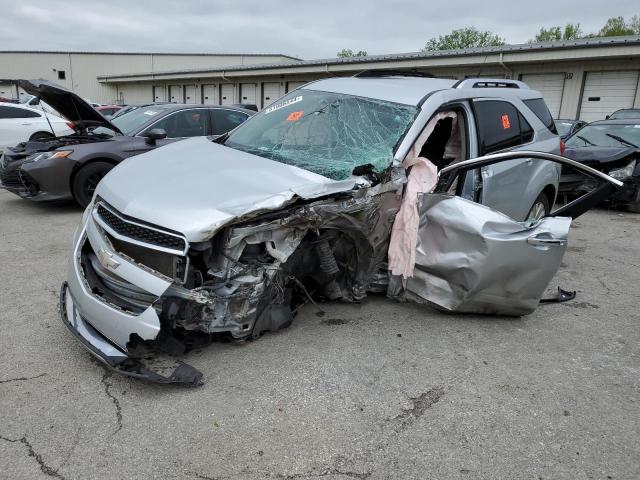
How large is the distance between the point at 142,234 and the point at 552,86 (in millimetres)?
18010

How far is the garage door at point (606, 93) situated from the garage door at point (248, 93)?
17.1m

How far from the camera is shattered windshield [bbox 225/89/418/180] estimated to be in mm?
3606

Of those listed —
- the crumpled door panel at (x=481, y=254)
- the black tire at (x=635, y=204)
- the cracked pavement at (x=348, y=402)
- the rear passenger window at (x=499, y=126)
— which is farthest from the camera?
the black tire at (x=635, y=204)

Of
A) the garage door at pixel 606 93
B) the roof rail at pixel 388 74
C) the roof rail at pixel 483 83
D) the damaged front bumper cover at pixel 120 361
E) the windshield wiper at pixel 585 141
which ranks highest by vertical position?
the garage door at pixel 606 93

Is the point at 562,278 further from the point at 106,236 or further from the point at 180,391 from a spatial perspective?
the point at 106,236

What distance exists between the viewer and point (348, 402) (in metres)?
2.76

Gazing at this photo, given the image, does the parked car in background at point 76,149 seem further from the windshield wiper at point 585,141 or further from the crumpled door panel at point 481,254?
the windshield wiper at point 585,141

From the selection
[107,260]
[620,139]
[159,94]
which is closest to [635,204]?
[620,139]

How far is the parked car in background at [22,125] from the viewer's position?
476 inches

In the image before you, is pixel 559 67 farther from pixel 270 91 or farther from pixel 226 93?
pixel 226 93

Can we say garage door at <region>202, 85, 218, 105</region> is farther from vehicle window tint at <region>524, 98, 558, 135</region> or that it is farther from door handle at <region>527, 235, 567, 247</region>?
door handle at <region>527, 235, 567, 247</region>

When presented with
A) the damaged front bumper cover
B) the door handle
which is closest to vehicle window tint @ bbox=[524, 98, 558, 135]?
the door handle

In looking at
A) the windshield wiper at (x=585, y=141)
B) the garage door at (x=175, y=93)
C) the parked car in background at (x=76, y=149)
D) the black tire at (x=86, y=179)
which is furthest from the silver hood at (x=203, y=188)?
the garage door at (x=175, y=93)

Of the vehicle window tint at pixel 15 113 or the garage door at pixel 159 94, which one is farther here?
the garage door at pixel 159 94
